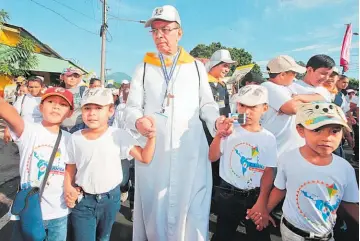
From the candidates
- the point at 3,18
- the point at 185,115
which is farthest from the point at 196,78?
the point at 3,18

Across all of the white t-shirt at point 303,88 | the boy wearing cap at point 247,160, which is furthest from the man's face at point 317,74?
the boy wearing cap at point 247,160

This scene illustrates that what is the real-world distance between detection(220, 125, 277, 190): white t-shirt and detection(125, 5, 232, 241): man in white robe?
220 mm

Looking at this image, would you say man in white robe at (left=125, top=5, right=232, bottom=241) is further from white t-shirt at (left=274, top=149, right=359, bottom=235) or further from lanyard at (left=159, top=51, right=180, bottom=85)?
white t-shirt at (left=274, top=149, right=359, bottom=235)

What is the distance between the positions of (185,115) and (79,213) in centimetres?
103

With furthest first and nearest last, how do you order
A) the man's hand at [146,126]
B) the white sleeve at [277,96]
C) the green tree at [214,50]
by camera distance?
the green tree at [214,50] < the white sleeve at [277,96] < the man's hand at [146,126]

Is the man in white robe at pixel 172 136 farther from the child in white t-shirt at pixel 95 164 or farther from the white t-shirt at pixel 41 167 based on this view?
the white t-shirt at pixel 41 167

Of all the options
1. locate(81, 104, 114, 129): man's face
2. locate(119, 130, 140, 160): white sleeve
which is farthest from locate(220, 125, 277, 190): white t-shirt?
locate(81, 104, 114, 129): man's face

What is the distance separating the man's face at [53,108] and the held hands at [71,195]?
49 cm

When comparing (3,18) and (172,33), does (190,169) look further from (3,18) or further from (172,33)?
(3,18)

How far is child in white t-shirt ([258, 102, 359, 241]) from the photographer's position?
1.53 meters

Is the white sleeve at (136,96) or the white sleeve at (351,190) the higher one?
the white sleeve at (136,96)

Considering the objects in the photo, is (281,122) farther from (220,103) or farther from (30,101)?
(30,101)

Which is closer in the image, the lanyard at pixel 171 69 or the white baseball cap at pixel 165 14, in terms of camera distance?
the white baseball cap at pixel 165 14

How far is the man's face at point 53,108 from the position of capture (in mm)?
1962
